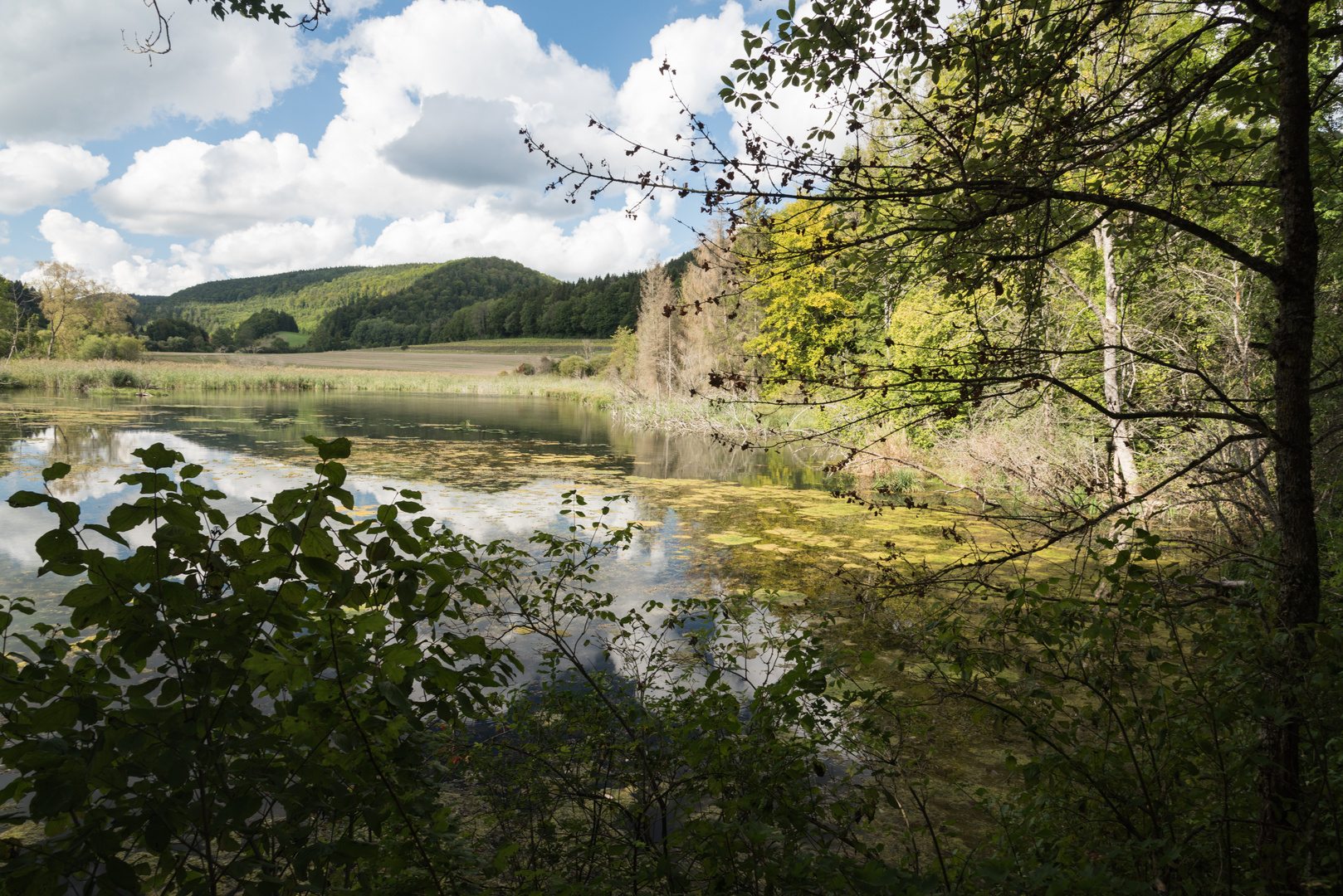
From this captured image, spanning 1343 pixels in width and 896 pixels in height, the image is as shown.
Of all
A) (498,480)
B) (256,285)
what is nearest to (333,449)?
(498,480)

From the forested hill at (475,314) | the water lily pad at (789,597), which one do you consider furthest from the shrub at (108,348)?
the water lily pad at (789,597)

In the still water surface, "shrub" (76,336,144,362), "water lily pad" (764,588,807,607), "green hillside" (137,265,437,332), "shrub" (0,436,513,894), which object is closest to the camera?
"shrub" (0,436,513,894)

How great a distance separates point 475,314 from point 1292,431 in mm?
98127

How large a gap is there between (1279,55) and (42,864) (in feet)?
11.7

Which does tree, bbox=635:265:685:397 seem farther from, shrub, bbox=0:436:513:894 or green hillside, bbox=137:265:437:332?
green hillside, bbox=137:265:437:332

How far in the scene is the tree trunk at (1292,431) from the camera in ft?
6.46

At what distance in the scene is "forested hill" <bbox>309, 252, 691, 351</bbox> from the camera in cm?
7975

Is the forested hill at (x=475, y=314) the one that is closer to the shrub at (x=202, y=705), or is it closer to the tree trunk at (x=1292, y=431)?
the tree trunk at (x=1292, y=431)

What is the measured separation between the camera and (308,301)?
116 meters

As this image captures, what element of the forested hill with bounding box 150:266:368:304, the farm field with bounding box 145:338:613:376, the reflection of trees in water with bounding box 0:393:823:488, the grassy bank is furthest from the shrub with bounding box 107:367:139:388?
the forested hill with bounding box 150:266:368:304

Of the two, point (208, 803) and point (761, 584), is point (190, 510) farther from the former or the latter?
point (761, 584)

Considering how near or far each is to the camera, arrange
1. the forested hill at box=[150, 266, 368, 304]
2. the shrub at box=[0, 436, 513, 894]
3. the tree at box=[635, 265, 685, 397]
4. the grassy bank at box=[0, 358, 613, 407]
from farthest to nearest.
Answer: the forested hill at box=[150, 266, 368, 304], the tree at box=[635, 265, 685, 397], the grassy bank at box=[0, 358, 613, 407], the shrub at box=[0, 436, 513, 894]

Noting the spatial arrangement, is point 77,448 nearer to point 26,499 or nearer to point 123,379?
point 26,499

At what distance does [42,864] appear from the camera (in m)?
1.18
